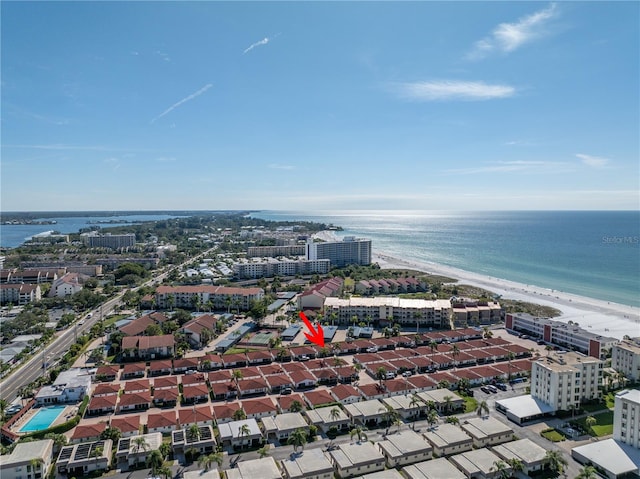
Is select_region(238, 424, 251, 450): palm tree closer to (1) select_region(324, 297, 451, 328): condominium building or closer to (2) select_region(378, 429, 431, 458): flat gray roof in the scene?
(2) select_region(378, 429, 431, 458): flat gray roof

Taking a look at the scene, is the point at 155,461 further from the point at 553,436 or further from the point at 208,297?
the point at 208,297

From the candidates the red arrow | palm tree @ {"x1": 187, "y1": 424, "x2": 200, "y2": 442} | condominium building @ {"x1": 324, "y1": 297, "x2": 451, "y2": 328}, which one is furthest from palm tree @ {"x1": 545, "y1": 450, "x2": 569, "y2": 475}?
condominium building @ {"x1": 324, "y1": 297, "x2": 451, "y2": 328}

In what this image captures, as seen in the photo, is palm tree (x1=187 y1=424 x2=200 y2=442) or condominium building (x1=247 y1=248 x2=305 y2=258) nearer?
palm tree (x1=187 y1=424 x2=200 y2=442)

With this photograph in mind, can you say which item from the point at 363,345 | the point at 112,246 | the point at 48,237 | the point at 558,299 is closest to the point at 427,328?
the point at 363,345

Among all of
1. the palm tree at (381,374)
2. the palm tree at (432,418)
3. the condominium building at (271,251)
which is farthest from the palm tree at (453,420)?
the condominium building at (271,251)

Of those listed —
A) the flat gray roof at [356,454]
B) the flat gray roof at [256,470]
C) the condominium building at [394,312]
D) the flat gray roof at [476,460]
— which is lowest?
the flat gray roof at [476,460]

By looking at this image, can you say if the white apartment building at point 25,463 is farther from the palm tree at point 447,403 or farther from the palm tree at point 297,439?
the palm tree at point 447,403
